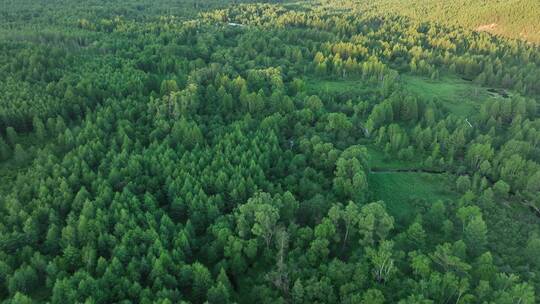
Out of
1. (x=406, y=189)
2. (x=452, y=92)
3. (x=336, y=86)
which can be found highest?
(x=336, y=86)

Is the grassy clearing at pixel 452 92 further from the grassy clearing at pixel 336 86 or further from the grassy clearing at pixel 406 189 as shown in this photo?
the grassy clearing at pixel 406 189

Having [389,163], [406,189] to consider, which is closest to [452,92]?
[389,163]

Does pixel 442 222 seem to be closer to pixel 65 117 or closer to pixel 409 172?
pixel 409 172

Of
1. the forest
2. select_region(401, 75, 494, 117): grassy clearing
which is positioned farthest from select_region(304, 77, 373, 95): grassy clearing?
select_region(401, 75, 494, 117): grassy clearing

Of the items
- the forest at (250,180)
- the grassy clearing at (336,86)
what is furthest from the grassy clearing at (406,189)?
the grassy clearing at (336,86)

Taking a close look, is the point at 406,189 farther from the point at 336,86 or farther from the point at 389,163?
the point at 336,86
